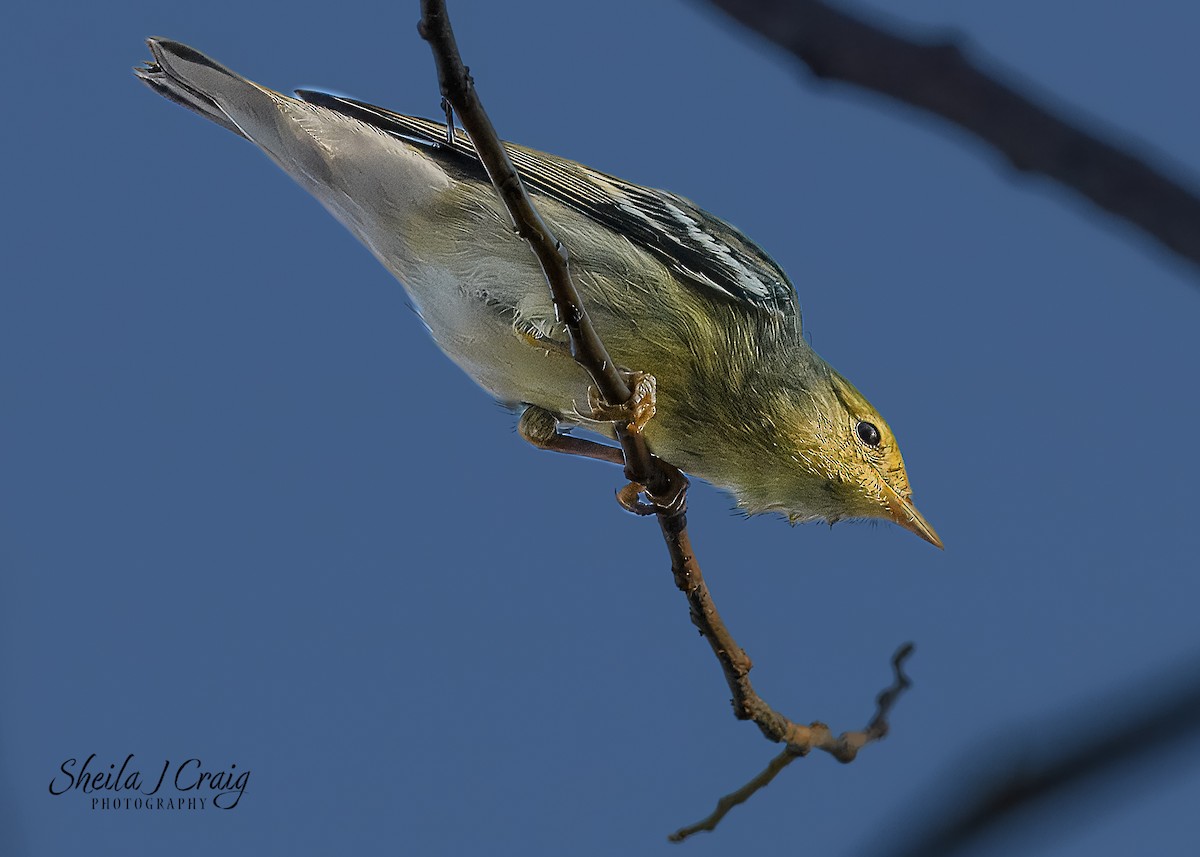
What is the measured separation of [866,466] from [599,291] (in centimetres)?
140

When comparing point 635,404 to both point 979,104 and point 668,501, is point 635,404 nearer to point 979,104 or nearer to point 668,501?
point 668,501

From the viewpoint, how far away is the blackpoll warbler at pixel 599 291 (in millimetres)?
4941

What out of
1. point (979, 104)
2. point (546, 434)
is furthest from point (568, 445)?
point (979, 104)

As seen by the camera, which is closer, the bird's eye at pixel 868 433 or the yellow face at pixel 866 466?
the yellow face at pixel 866 466

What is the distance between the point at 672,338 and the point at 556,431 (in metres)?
0.77

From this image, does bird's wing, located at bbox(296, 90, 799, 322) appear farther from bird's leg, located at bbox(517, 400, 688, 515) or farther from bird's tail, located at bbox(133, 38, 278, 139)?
bird's leg, located at bbox(517, 400, 688, 515)

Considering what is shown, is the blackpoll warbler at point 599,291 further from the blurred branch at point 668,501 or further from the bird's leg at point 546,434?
the blurred branch at point 668,501

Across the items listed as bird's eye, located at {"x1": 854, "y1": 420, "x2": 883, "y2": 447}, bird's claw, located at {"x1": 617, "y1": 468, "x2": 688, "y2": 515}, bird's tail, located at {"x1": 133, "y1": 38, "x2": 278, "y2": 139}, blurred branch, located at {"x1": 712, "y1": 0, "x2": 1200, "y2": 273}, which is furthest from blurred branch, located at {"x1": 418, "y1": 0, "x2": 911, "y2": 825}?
bird's tail, located at {"x1": 133, "y1": 38, "x2": 278, "y2": 139}

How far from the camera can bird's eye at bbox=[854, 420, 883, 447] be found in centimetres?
530

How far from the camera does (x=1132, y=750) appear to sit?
1.33m

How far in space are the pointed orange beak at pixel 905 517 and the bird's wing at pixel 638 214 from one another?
924 mm

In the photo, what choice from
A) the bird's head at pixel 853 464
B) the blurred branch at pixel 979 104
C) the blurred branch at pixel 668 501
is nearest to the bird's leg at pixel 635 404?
the blurred branch at pixel 668 501

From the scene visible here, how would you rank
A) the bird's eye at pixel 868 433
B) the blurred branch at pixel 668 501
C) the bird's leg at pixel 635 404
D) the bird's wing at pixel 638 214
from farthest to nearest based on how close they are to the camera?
the bird's eye at pixel 868 433, the bird's wing at pixel 638 214, the bird's leg at pixel 635 404, the blurred branch at pixel 668 501

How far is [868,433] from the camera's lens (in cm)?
532
